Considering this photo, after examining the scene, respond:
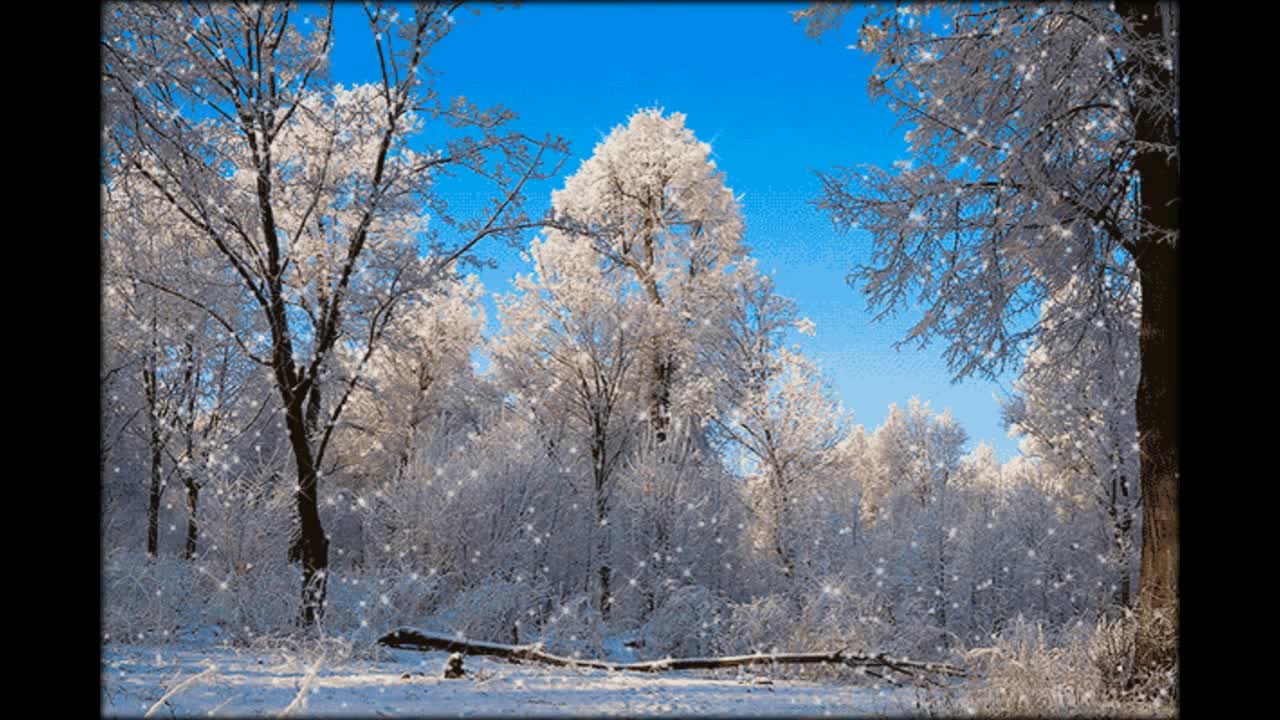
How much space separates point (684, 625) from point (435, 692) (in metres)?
7.98

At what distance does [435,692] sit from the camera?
420 centimetres

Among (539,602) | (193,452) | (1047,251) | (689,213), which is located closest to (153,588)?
(539,602)

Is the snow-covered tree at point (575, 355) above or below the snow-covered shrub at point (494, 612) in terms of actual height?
above

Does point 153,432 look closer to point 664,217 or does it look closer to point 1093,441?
point 664,217

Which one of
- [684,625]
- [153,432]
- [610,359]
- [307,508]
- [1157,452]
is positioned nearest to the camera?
[1157,452]

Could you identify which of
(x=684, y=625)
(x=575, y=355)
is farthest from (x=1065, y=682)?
(x=575, y=355)

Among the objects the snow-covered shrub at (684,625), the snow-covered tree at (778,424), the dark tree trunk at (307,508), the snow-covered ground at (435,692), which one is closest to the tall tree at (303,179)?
the dark tree trunk at (307,508)

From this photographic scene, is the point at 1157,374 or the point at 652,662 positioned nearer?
the point at 1157,374

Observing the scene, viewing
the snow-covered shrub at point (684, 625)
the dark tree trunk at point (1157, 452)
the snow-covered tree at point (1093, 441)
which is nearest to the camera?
the dark tree trunk at point (1157, 452)

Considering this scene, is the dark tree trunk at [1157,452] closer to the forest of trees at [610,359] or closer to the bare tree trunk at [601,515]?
the forest of trees at [610,359]

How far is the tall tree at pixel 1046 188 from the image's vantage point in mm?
5641

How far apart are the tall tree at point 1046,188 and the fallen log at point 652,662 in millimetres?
1527
